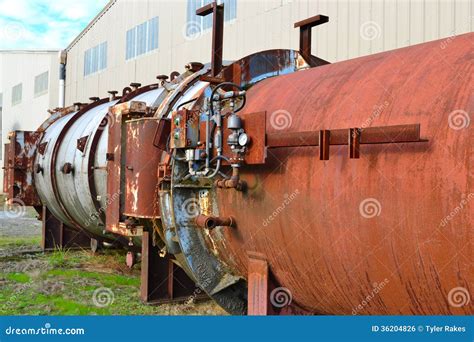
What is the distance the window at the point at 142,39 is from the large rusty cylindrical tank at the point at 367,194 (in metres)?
10.5

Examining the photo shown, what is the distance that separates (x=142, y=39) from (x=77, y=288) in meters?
9.44

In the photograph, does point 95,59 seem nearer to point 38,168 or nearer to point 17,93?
point 17,93

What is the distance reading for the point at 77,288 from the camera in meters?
5.48

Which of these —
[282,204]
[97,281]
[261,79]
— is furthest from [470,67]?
[97,281]

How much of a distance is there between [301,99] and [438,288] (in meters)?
1.21

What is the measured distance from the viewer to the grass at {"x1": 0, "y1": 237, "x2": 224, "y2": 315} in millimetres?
4695

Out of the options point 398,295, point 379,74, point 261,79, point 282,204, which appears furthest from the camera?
point 261,79

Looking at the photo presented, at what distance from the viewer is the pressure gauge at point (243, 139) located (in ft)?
8.47

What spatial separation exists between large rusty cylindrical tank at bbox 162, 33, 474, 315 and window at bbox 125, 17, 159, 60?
10513 millimetres

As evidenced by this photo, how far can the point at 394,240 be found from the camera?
208 centimetres

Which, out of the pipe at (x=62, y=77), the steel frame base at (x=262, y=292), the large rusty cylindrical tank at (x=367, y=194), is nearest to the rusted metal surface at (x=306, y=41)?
the large rusty cylindrical tank at (x=367, y=194)

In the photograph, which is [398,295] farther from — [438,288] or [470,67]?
[470,67]

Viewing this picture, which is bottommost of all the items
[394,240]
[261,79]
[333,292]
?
[333,292]

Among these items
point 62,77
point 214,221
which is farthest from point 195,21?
point 62,77
